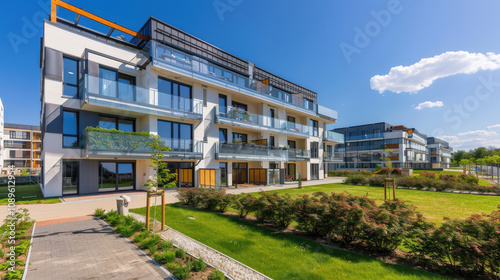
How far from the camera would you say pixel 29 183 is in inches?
1120

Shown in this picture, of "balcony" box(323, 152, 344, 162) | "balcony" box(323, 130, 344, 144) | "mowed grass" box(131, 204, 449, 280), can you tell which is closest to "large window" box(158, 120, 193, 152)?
"mowed grass" box(131, 204, 449, 280)

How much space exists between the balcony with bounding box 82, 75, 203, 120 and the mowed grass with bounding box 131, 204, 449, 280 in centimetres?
1078

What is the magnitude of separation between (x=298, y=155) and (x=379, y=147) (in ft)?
126

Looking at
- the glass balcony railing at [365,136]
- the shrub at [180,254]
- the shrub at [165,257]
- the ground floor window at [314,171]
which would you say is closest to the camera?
the shrub at [165,257]

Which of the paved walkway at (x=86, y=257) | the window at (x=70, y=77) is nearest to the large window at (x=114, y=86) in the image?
the window at (x=70, y=77)

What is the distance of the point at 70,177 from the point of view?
52.5 feet

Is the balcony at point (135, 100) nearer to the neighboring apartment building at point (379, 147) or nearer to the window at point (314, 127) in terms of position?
the window at point (314, 127)

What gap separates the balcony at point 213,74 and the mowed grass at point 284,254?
45.7ft

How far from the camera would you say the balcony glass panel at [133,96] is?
15039 millimetres

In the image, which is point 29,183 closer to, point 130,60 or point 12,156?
point 130,60

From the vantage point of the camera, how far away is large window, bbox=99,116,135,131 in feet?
57.1

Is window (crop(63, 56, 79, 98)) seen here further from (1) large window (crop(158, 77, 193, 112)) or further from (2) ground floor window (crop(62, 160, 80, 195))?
(1) large window (crop(158, 77, 193, 112))

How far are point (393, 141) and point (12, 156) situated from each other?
8838cm

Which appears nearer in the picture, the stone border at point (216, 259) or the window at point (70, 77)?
the stone border at point (216, 259)
